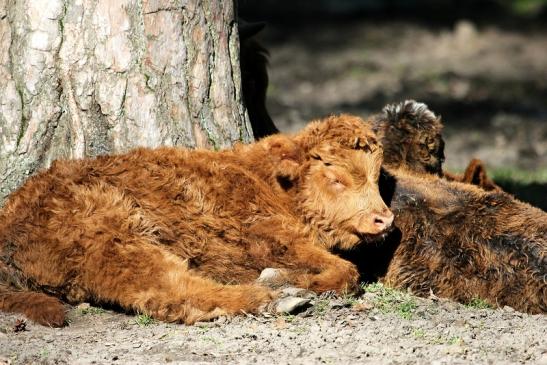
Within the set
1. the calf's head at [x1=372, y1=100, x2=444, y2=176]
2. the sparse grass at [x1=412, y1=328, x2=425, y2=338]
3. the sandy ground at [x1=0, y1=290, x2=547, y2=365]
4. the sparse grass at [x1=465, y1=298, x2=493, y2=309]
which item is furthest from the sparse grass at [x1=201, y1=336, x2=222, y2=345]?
the calf's head at [x1=372, y1=100, x2=444, y2=176]

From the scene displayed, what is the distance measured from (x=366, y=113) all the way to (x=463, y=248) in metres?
8.15

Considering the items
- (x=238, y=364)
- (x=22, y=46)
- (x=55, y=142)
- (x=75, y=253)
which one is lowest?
(x=238, y=364)

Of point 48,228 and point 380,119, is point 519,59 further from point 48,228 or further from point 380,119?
point 48,228

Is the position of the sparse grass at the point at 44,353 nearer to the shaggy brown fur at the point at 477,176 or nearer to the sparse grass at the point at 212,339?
the sparse grass at the point at 212,339

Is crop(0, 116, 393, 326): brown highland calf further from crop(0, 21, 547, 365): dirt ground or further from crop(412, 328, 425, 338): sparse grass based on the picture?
crop(412, 328, 425, 338): sparse grass

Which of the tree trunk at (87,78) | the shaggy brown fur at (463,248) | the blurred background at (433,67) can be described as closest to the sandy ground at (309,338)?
the shaggy brown fur at (463,248)

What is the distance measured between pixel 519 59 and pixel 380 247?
1237 cm

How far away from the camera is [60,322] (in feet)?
19.5

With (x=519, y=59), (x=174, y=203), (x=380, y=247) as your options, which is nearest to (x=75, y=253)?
(x=174, y=203)

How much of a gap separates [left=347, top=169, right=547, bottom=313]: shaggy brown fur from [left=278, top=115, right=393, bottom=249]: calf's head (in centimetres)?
43

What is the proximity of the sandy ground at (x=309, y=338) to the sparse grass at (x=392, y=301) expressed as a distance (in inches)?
0.6

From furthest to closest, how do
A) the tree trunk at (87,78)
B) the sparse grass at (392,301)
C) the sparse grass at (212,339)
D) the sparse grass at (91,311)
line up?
the tree trunk at (87,78) → the sparse grass at (392,301) → the sparse grass at (91,311) → the sparse grass at (212,339)

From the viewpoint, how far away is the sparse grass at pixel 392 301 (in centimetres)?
636

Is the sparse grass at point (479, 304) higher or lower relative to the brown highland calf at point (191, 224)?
lower
